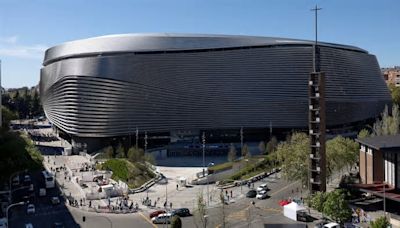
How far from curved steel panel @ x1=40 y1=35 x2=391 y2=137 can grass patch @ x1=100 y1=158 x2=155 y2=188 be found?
95.2 ft

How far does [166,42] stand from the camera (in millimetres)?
117688

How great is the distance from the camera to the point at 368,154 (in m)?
55.2

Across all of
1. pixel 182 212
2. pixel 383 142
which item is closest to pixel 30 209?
pixel 182 212

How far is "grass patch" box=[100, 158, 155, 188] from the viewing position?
71.8 metres

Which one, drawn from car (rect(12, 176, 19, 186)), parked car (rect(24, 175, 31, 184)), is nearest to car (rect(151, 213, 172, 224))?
car (rect(12, 176, 19, 186))

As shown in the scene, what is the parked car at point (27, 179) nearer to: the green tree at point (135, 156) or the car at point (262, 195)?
the green tree at point (135, 156)

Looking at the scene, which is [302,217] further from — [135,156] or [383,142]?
[135,156]

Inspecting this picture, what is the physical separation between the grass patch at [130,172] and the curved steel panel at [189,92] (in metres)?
29.0

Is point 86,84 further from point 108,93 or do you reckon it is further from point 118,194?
point 118,194

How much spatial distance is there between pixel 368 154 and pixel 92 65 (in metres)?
76.5

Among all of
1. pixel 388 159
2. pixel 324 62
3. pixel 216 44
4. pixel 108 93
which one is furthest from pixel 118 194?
pixel 324 62

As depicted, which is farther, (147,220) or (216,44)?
(216,44)

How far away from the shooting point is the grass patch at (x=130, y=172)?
235ft

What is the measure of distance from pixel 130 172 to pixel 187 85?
4379cm
